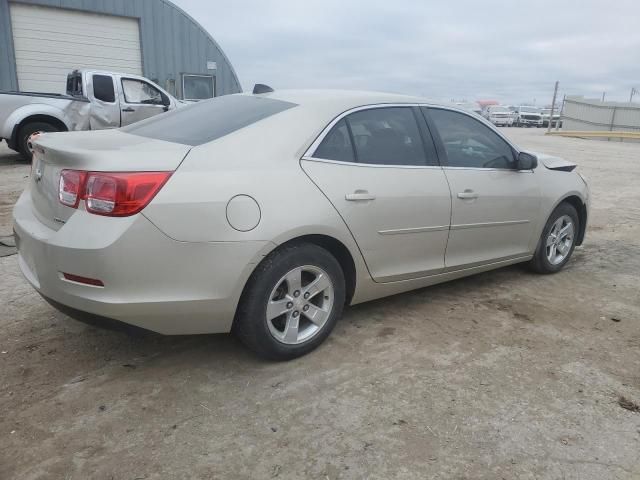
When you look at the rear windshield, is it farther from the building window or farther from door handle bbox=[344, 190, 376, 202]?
the building window

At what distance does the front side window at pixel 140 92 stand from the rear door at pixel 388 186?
30.9 ft

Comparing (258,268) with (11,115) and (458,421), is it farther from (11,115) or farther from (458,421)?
(11,115)

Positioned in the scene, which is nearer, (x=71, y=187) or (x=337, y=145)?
(x=71, y=187)

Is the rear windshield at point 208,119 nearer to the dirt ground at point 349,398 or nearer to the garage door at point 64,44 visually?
the dirt ground at point 349,398

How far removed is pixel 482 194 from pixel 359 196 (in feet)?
3.91

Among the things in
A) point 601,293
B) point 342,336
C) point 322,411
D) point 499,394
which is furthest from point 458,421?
point 601,293

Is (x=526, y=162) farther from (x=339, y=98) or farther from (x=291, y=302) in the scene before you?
(x=291, y=302)

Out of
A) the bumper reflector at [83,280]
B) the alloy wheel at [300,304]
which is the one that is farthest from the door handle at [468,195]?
the bumper reflector at [83,280]

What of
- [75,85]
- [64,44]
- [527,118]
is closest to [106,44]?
[64,44]

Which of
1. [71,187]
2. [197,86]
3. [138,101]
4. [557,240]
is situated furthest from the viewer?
[197,86]

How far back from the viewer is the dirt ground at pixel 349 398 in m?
2.23

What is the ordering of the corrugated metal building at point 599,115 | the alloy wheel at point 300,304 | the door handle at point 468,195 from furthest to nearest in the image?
the corrugated metal building at point 599,115 < the door handle at point 468,195 < the alloy wheel at point 300,304

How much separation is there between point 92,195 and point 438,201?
2.14 metres

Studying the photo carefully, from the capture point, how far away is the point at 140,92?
11727 mm
